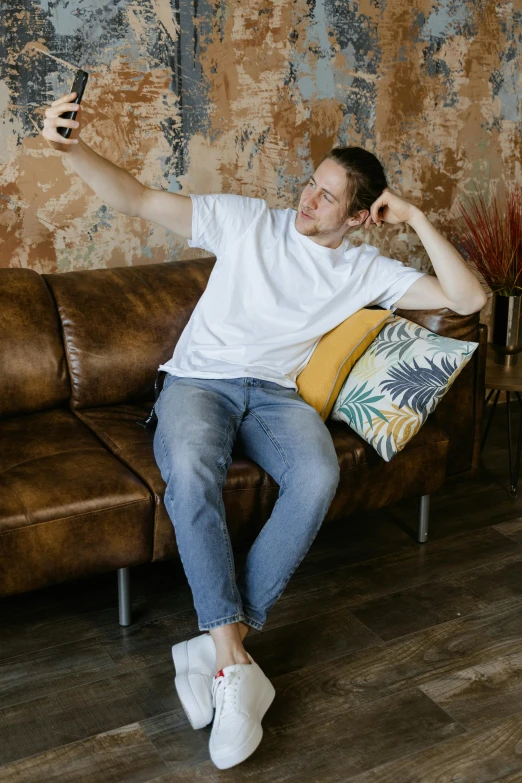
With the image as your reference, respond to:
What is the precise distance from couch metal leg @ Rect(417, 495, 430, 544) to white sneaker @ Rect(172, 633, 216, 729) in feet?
3.11

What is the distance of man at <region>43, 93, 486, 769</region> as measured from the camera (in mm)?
1746

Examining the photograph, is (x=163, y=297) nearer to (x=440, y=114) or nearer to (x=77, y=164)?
(x=77, y=164)

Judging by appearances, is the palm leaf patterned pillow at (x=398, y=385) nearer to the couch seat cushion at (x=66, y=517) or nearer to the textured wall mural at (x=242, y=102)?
the couch seat cushion at (x=66, y=517)

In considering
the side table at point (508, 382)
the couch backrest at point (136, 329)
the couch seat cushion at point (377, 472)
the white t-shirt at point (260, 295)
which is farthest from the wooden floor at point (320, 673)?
the white t-shirt at point (260, 295)

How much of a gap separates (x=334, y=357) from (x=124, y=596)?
0.86 meters

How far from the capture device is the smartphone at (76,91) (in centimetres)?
179

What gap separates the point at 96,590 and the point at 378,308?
3.90 feet

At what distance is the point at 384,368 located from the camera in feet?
7.41

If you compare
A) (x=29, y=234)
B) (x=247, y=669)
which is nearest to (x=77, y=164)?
(x=29, y=234)

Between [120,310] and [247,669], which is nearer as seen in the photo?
[247,669]

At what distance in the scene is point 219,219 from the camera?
221 cm

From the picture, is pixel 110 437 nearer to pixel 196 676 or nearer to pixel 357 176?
pixel 196 676

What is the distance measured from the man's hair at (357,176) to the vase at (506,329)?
0.85m

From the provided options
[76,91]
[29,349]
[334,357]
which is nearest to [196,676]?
[334,357]
